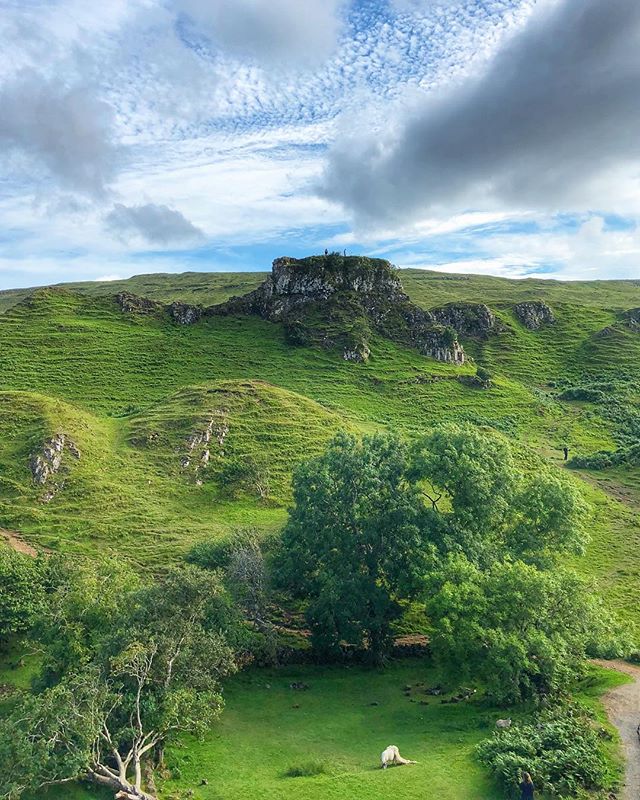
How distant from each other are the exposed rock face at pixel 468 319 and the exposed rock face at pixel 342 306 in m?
17.4

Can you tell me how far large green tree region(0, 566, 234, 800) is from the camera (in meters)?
20.8

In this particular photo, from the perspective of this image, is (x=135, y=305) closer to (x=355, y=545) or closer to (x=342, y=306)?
(x=342, y=306)

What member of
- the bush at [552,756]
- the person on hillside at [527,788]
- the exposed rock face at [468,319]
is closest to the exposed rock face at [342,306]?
the exposed rock face at [468,319]

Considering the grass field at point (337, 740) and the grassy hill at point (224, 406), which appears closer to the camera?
the grass field at point (337, 740)

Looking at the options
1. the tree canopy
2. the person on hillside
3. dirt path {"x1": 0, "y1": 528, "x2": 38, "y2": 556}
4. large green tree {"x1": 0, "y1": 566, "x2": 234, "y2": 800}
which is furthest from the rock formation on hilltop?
the person on hillside

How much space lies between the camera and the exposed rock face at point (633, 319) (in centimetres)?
14488

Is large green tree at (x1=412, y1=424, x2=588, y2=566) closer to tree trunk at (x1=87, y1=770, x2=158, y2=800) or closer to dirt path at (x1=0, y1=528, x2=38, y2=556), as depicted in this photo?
tree trunk at (x1=87, y1=770, x2=158, y2=800)

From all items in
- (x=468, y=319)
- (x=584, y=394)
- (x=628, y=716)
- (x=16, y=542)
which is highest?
(x=468, y=319)

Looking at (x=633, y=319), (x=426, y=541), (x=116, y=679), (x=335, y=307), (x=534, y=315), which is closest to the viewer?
(x=116, y=679)

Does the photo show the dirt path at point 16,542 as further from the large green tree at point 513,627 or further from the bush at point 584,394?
the bush at point 584,394

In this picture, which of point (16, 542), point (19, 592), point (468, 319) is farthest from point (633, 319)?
point (19, 592)

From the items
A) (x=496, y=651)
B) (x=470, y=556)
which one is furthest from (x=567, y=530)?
(x=496, y=651)

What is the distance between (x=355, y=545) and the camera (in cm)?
3781

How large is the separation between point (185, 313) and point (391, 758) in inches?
4356
